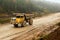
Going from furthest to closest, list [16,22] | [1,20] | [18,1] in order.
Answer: [18,1], [1,20], [16,22]

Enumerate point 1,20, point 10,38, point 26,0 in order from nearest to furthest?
point 10,38 < point 1,20 < point 26,0

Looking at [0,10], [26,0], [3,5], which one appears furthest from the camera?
[26,0]

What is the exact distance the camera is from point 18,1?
47.2 m

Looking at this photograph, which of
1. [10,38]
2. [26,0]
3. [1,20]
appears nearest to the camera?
[10,38]

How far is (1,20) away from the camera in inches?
1166

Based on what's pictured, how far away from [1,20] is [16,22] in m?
4.62

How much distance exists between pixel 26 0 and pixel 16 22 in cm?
2795

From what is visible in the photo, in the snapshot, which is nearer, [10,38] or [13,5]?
[10,38]

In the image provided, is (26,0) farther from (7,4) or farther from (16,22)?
(16,22)

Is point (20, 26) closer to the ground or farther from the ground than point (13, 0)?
closer to the ground

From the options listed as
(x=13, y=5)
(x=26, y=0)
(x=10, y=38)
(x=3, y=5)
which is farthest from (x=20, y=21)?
(x=26, y=0)

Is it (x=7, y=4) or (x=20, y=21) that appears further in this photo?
(x=7, y=4)

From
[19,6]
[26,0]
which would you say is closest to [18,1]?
[19,6]

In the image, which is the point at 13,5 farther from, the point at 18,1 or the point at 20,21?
the point at 20,21
